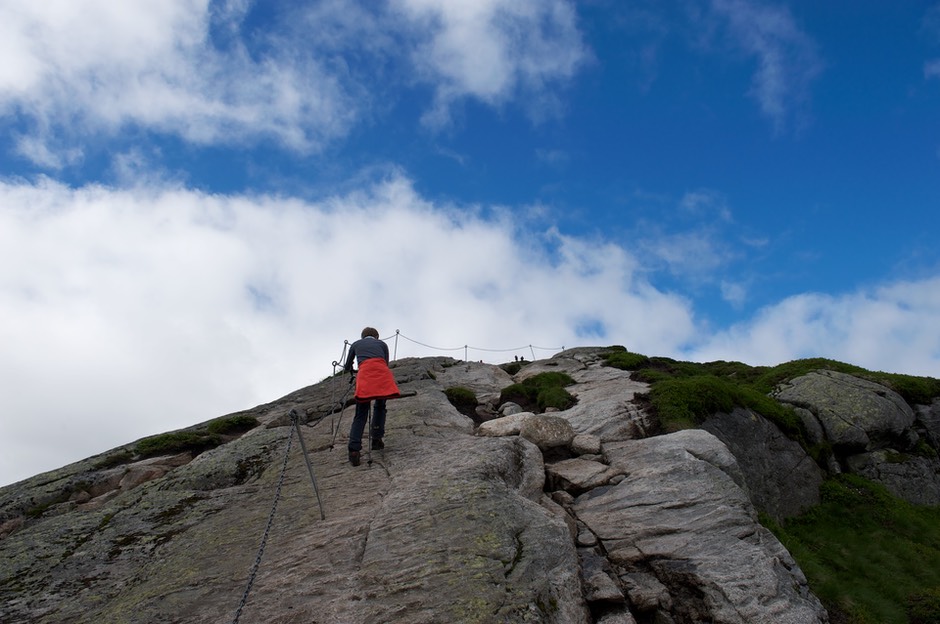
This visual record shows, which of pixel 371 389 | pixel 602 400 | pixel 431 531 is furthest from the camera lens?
pixel 602 400

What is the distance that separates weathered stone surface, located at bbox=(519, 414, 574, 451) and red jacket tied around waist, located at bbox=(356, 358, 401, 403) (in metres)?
4.50

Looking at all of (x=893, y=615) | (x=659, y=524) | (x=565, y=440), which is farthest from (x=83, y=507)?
(x=893, y=615)

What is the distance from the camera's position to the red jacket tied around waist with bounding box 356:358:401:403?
534 inches

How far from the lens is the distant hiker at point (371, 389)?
44.6 feet

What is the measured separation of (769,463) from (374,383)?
46.5 feet

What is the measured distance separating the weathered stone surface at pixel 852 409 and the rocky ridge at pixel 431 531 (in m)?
4.50

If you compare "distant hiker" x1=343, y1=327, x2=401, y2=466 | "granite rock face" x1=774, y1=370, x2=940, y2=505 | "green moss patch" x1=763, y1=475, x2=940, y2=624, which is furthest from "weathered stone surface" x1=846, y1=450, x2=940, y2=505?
"distant hiker" x1=343, y1=327, x2=401, y2=466

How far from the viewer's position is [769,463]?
59.6 ft

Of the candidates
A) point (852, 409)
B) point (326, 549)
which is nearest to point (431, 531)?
point (326, 549)

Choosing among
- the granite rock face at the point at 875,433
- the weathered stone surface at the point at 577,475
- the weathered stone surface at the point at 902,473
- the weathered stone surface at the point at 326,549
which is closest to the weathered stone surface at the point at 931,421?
the granite rock face at the point at 875,433

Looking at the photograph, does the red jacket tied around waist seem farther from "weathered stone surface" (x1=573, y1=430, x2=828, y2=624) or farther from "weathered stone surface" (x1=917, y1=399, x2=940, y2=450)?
"weathered stone surface" (x1=917, y1=399, x2=940, y2=450)

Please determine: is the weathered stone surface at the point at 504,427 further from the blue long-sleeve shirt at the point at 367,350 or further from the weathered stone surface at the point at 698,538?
the blue long-sleeve shirt at the point at 367,350

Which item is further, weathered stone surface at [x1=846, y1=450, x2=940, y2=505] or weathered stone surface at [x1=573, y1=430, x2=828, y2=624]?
weathered stone surface at [x1=846, y1=450, x2=940, y2=505]

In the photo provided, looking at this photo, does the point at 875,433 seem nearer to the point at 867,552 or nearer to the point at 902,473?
the point at 902,473
